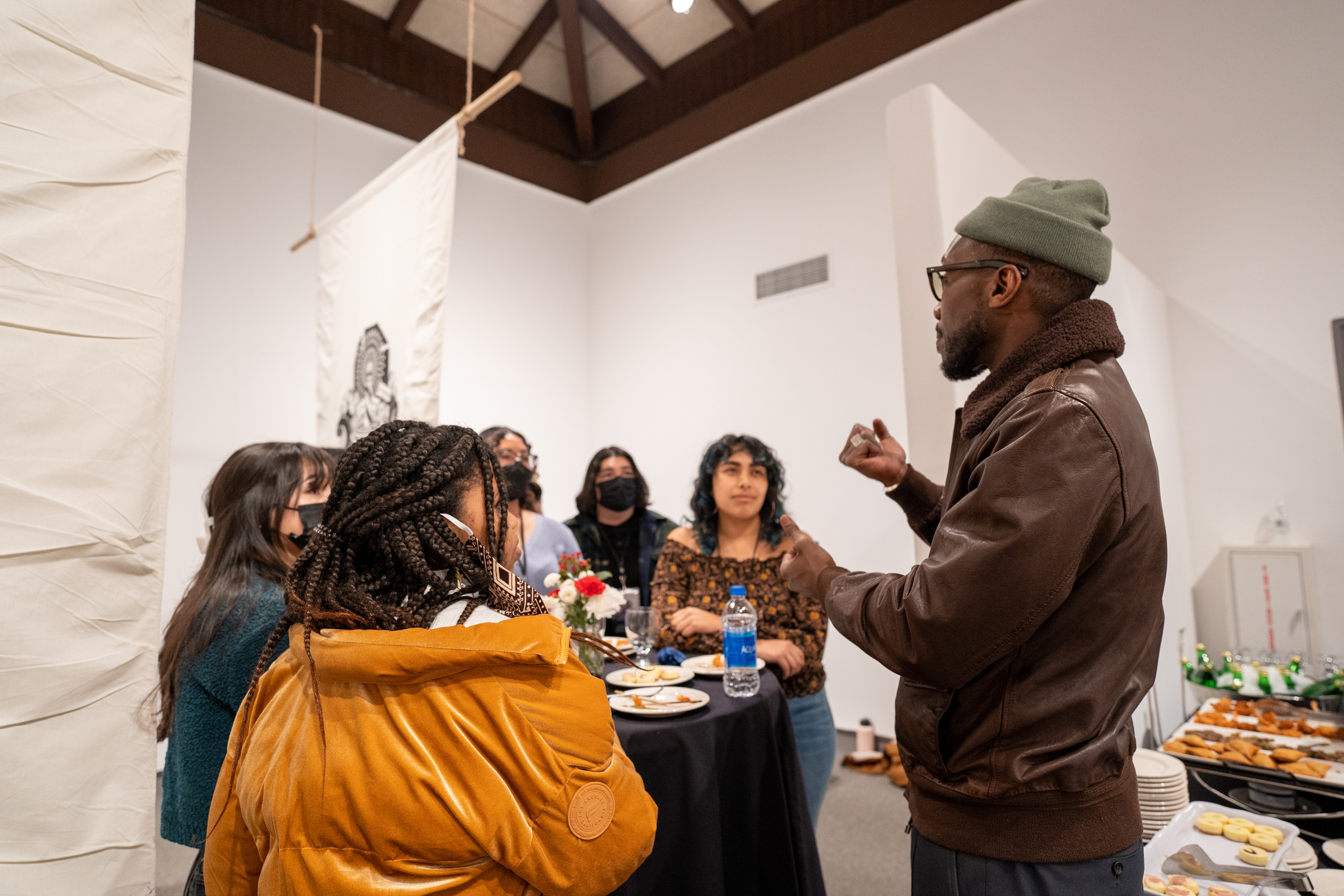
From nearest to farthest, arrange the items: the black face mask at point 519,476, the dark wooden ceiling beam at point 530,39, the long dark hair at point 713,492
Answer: the long dark hair at point 713,492 → the black face mask at point 519,476 → the dark wooden ceiling beam at point 530,39

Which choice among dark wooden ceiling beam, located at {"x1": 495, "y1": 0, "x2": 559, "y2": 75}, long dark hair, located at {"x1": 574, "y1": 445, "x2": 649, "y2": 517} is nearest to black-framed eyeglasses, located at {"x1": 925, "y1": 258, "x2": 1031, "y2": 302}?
long dark hair, located at {"x1": 574, "y1": 445, "x2": 649, "y2": 517}

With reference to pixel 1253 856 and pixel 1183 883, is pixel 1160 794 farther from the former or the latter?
pixel 1183 883

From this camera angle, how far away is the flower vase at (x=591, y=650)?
6.89 ft

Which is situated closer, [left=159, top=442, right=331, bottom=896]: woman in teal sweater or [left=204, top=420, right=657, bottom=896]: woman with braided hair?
[left=204, top=420, right=657, bottom=896]: woman with braided hair

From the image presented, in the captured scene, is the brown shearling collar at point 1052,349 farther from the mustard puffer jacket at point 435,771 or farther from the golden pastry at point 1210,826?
the golden pastry at point 1210,826

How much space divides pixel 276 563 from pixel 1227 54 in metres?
4.79

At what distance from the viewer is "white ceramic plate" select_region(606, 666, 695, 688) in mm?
2098

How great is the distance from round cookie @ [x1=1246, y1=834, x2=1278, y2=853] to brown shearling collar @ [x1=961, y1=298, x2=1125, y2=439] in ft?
5.41

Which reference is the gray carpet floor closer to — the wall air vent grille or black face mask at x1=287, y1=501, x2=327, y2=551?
black face mask at x1=287, y1=501, x2=327, y2=551

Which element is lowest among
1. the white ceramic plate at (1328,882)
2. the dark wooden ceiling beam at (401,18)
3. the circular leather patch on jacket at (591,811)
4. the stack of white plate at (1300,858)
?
the stack of white plate at (1300,858)

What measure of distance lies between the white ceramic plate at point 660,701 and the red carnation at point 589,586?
0.28m

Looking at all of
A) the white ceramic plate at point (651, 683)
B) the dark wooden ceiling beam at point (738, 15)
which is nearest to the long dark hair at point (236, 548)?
the white ceramic plate at point (651, 683)

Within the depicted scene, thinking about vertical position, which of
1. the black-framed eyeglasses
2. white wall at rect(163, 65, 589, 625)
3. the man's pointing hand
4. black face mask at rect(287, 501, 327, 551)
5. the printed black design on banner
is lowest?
the man's pointing hand

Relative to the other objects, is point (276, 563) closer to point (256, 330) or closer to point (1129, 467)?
point (1129, 467)
